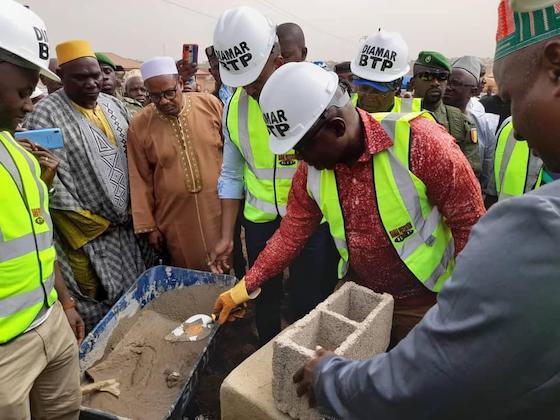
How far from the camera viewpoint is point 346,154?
66.1 inches

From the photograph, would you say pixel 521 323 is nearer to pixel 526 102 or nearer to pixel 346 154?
pixel 526 102

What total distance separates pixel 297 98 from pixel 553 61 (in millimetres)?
976

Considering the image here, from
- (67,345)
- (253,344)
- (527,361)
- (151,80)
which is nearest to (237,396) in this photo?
(67,345)

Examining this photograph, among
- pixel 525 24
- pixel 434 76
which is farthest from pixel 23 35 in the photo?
pixel 434 76

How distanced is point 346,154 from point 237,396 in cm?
97

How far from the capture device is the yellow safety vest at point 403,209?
1666mm

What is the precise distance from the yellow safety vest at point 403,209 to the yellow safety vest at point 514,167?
0.65 m

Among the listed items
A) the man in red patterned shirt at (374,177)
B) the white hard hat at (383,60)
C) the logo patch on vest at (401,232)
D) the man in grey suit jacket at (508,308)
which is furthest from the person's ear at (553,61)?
the white hard hat at (383,60)

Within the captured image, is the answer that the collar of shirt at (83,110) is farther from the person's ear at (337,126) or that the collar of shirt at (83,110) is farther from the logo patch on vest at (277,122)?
the person's ear at (337,126)

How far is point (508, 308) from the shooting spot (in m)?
0.61

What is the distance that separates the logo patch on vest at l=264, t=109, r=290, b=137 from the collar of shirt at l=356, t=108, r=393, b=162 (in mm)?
312

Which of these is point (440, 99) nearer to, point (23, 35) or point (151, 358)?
point (151, 358)

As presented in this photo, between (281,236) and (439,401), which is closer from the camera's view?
(439,401)

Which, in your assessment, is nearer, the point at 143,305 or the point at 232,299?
the point at 232,299
